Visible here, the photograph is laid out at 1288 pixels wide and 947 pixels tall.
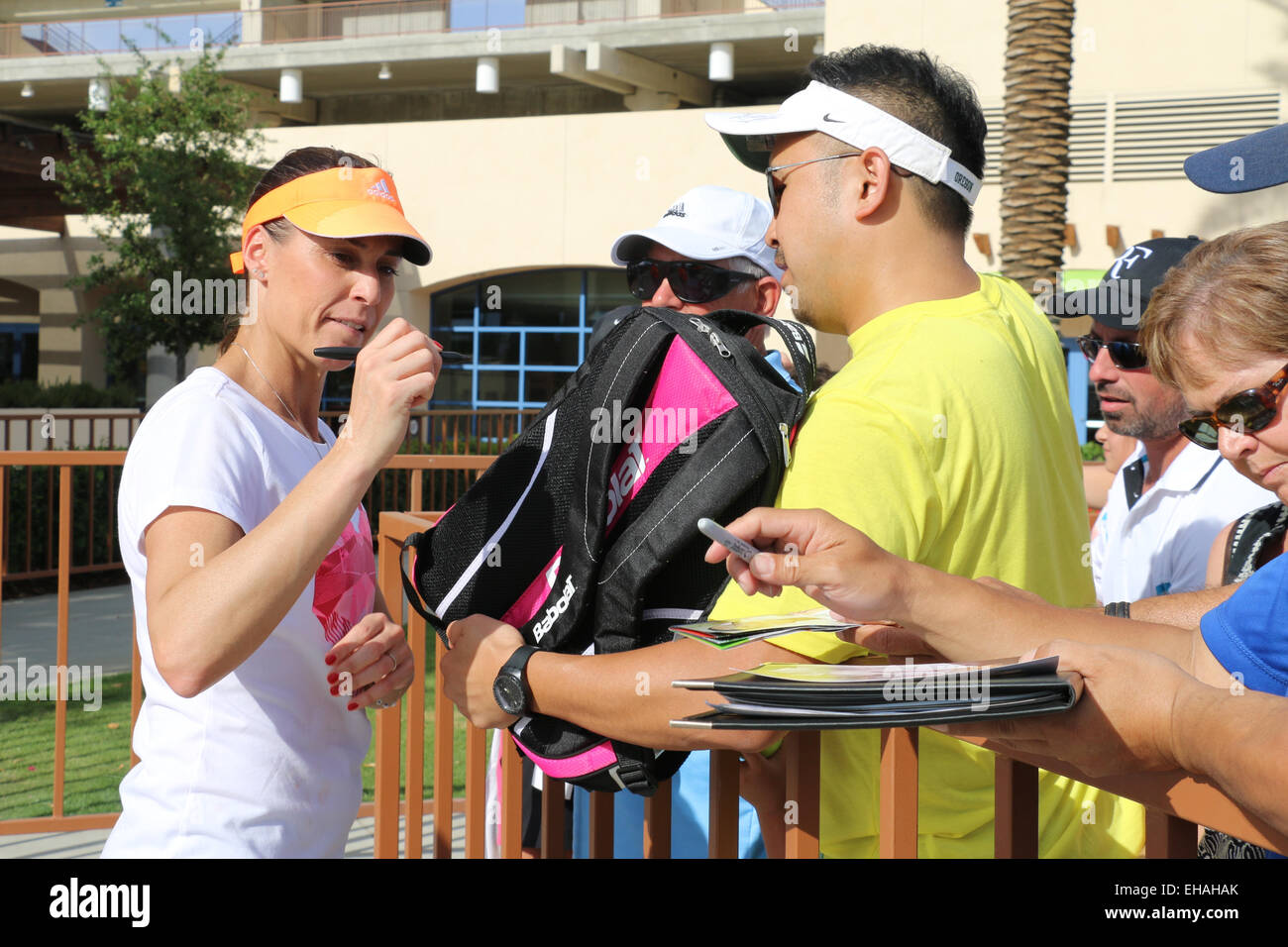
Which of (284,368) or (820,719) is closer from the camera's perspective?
(820,719)

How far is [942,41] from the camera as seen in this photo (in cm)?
1680

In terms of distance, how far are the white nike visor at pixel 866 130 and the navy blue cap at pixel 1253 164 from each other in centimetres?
49

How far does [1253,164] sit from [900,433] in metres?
1.03

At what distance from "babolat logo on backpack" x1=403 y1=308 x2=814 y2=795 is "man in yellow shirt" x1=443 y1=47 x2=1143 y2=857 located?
6 cm

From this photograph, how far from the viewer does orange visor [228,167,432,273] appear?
2.27 m

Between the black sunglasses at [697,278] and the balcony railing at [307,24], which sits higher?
the balcony railing at [307,24]


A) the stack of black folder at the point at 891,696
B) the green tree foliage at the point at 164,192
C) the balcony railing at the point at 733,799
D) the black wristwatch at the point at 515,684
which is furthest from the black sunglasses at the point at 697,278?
the green tree foliage at the point at 164,192

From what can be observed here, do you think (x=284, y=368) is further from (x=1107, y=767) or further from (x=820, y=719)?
(x=1107, y=767)

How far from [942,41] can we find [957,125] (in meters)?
16.2

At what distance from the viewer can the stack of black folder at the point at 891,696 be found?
130 centimetres

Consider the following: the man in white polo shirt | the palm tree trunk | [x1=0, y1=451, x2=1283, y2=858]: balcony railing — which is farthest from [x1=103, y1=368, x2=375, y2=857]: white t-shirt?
the palm tree trunk

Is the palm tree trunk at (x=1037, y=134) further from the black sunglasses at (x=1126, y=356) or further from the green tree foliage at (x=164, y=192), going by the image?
the green tree foliage at (x=164, y=192)
